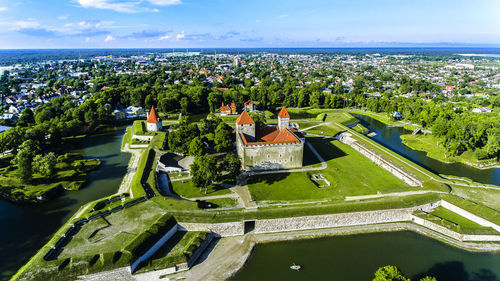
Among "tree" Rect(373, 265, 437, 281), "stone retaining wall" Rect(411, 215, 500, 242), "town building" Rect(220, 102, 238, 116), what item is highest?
"town building" Rect(220, 102, 238, 116)

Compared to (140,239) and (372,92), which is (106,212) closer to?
(140,239)

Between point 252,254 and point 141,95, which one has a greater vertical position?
point 141,95

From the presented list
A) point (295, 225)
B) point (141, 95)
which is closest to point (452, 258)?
point (295, 225)

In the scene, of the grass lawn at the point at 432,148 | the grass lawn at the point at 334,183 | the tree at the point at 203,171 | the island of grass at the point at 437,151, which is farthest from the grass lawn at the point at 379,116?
the tree at the point at 203,171

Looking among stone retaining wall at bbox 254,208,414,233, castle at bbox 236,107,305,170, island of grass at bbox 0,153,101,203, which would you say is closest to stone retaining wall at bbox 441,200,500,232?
stone retaining wall at bbox 254,208,414,233

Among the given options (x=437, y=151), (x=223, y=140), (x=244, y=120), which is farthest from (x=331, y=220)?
(x=437, y=151)

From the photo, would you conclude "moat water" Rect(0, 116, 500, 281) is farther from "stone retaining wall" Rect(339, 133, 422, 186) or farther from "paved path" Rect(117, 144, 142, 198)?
"stone retaining wall" Rect(339, 133, 422, 186)
